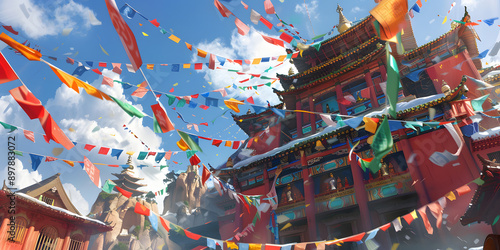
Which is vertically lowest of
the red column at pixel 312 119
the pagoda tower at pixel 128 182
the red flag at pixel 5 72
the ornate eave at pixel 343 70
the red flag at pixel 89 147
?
the red flag at pixel 5 72

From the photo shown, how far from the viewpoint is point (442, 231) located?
8469 millimetres

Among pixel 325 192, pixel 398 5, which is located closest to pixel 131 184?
pixel 325 192

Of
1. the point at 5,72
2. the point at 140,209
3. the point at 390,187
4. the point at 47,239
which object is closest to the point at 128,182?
the point at 47,239

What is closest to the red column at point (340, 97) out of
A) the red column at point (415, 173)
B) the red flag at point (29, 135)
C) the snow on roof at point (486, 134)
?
the red column at point (415, 173)

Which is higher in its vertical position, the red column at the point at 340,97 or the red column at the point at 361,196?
the red column at the point at 340,97

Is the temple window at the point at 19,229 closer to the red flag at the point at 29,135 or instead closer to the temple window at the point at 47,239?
the temple window at the point at 47,239

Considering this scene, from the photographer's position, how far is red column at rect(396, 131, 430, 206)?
942cm

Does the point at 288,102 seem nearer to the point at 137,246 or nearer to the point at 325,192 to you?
the point at 325,192

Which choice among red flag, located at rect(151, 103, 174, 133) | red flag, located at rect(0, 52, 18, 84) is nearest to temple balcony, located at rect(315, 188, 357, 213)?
red flag, located at rect(151, 103, 174, 133)

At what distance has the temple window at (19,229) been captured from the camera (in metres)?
12.0

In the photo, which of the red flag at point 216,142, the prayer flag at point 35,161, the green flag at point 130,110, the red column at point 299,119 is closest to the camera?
the green flag at point 130,110

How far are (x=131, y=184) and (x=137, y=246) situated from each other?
10.7 metres

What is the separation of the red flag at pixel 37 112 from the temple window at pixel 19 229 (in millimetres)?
11726

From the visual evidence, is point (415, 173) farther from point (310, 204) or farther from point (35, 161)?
point (35, 161)
